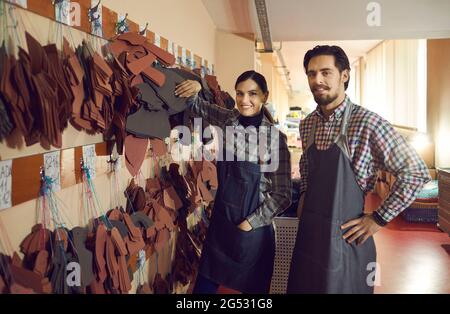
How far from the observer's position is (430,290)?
9.89 ft

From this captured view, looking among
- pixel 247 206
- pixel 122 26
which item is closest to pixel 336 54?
pixel 247 206

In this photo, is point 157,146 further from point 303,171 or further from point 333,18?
point 333,18

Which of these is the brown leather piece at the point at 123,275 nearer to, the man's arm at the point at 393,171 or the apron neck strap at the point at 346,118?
the man's arm at the point at 393,171

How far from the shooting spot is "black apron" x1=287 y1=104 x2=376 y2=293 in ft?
4.84

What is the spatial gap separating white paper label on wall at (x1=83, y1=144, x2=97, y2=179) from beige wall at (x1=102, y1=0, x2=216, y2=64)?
1.80 feet

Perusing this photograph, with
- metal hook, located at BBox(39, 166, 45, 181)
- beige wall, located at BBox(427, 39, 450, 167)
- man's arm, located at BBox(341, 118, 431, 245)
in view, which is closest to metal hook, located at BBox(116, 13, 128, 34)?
metal hook, located at BBox(39, 166, 45, 181)

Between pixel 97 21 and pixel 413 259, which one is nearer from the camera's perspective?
pixel 97 21

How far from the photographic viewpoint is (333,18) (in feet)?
12.4

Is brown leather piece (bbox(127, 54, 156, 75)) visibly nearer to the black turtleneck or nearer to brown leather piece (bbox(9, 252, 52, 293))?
the black turtleneck

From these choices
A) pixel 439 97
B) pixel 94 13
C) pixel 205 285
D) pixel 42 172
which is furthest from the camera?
pixel 439 97

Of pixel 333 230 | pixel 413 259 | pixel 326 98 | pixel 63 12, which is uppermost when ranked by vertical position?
pixel 63 12

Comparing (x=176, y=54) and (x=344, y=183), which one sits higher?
(x=176, y=54)

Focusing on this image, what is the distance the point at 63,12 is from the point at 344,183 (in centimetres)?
110
